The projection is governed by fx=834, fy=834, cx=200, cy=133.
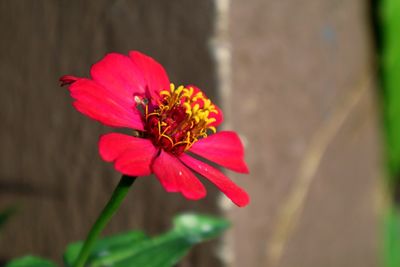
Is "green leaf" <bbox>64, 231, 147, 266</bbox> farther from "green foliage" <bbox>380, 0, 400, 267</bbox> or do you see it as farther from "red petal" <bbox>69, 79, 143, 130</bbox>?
"green foliage" <bbox>380, 0, 400, 267</bbox>

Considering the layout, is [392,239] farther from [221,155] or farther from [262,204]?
[221,155]

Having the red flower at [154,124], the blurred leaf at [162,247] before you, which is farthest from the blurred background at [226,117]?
the red flower at [154,124]

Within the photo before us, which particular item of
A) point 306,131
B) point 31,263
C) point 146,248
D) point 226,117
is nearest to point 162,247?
point 146,248

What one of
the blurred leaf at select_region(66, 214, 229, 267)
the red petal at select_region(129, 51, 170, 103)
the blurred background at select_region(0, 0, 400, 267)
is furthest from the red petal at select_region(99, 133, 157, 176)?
the blurred background at select_region(0, 0, 400, 267)

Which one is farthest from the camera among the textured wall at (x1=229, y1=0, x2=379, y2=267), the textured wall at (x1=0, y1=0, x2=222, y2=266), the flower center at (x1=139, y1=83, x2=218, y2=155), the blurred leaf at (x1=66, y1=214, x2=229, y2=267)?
the textured wall at (x1=229, y1=0, x2=379, y2=267)

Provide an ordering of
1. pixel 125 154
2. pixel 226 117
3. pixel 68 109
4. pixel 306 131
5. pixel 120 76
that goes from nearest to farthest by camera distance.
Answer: pixel 125 154 < pixel 120 76 < pixel 226 117 < pixel 68 109 < pixel 306 131

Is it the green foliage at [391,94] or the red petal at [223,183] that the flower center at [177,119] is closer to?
the red petal at [223,183]

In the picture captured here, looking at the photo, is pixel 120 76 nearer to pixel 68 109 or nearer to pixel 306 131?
pixel 68 109
